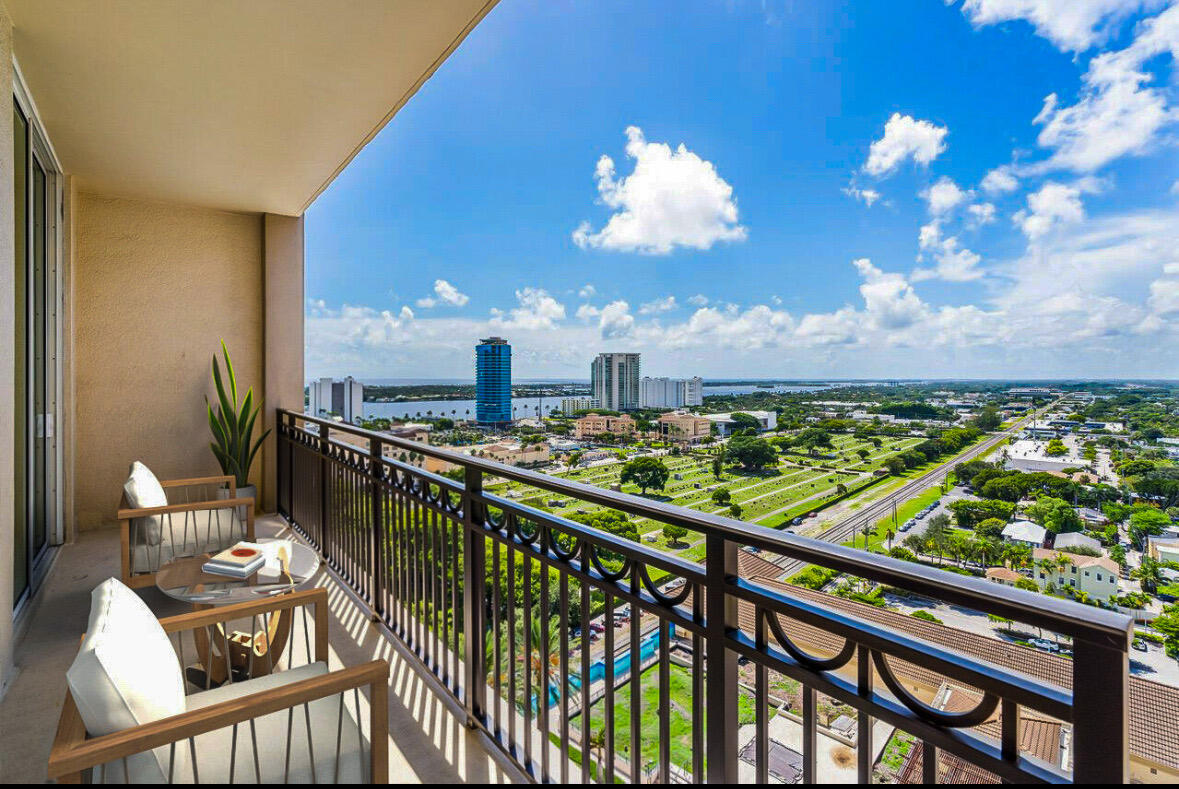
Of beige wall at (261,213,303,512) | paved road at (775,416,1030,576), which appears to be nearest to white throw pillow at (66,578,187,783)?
paved road at (775,416,1030,576)

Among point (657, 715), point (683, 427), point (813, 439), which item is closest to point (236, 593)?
point (657, 715)

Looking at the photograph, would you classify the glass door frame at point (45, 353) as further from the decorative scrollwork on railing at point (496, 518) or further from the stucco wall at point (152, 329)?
the decorative scrollwork on railing at point (496, 518)

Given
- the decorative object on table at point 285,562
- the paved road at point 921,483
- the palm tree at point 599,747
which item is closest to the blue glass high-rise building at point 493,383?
the decorative object on table at point 285,562

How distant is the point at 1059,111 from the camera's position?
5434mm

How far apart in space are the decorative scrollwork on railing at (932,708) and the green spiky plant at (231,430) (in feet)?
16.5

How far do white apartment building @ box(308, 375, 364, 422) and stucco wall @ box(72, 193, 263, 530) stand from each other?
82 centimetres

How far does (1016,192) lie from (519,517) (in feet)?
23.7

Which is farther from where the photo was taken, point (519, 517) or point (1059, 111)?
point (1059, 111)

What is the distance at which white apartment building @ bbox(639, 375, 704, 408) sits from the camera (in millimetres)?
7762

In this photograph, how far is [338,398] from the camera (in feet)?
23.6

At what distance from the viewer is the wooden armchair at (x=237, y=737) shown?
988 mm

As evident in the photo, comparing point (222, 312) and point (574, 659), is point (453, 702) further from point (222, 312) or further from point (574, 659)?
point (222, 312)

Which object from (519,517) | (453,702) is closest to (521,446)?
(453,702)

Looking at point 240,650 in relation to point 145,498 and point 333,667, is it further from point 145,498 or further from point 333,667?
point 145,498
